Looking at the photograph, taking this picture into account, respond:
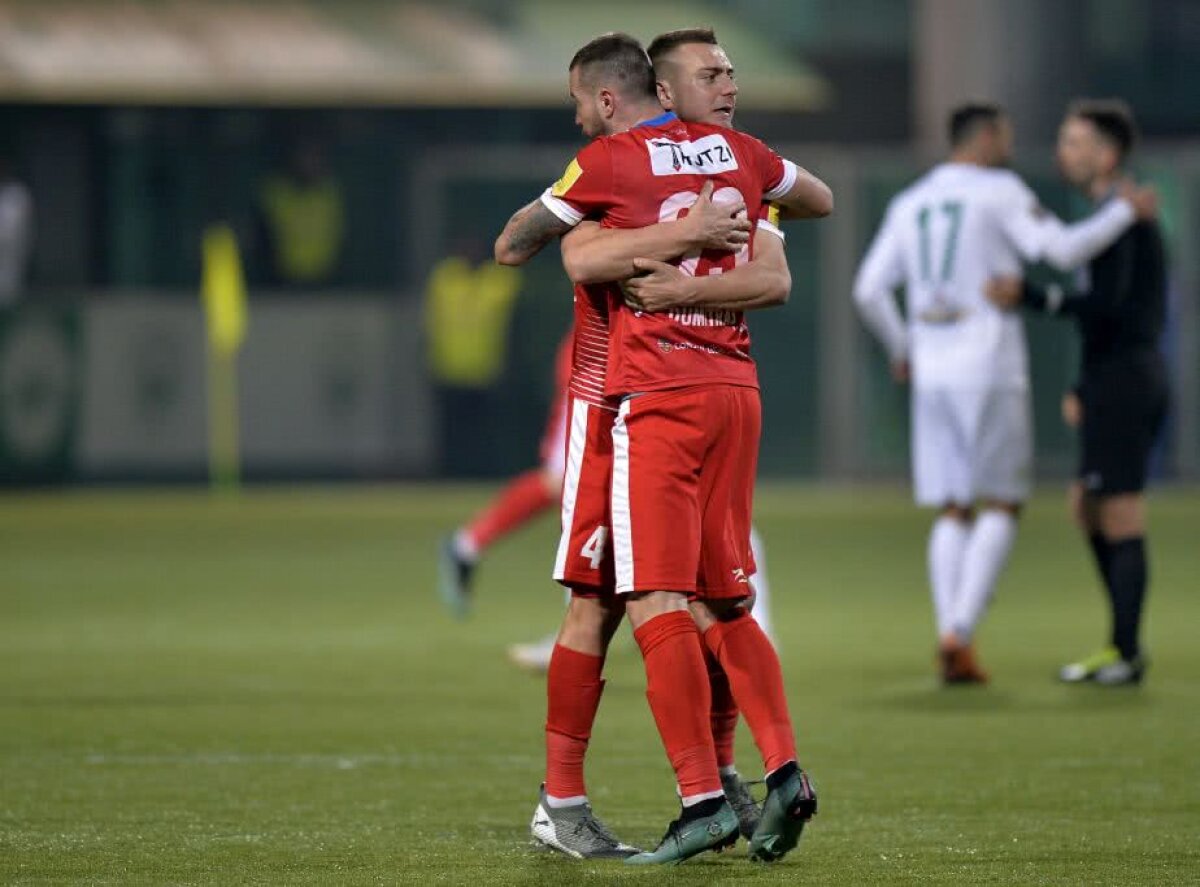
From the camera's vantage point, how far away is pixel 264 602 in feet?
44.7

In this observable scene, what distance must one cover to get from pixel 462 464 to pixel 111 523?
15.2ft

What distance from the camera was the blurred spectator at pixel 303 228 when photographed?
82.7 feet

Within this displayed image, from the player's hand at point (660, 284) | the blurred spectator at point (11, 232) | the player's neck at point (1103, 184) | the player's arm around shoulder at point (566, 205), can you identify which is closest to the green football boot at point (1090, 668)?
the player's neck at point (1103, 184)

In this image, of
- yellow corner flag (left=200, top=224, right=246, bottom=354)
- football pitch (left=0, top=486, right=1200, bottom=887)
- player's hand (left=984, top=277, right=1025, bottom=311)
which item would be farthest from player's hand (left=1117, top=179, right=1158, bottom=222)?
yellow corner flag (left=200, top=224, right=246, bottom=354)

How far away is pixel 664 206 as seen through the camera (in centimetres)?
648

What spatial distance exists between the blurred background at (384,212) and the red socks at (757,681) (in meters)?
15.9

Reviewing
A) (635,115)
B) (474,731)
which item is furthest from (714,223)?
(474,731)

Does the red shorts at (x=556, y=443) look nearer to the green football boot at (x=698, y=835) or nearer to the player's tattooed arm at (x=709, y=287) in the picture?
the player's tattooed arm at (x=709, y=287)

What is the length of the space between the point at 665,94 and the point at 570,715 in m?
1.55

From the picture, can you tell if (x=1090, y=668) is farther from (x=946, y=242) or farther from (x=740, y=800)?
(x=740, y=800)

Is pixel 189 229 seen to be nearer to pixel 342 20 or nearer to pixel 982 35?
pixel 342 20

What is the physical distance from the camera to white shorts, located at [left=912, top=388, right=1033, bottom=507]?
10.6 metres

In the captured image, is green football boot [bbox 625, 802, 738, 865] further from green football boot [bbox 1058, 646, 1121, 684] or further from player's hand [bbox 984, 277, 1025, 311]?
player's hand [bbox 984, 277, 1025, 311]

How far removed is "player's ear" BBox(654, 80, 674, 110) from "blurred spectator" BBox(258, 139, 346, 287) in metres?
18.6
